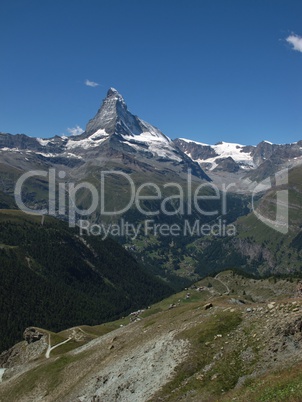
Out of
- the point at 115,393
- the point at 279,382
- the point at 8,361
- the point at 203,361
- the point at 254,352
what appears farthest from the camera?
the point at 8,361

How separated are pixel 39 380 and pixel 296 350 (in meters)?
57.6

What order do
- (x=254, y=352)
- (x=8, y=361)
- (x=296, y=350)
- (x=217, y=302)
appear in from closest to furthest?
(x=296, y=350)
(x=254, y=352)
(x=217, y=302)
(x=8, y=361)

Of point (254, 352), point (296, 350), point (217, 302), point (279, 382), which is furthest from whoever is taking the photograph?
point (217, 302)

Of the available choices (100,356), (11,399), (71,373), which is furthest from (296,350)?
(11,399)

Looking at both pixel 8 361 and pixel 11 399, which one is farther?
pixel 8 361

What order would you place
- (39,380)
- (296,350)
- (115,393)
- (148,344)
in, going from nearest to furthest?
(296,350), (115,393), (148,344), (39,380)

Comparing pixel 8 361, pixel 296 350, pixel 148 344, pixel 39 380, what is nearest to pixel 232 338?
pixel 296 350

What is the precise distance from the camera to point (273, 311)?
2104 inches

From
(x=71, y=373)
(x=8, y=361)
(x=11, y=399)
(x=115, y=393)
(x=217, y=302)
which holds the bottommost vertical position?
(x=8, y=361)

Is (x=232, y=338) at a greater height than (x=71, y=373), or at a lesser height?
greater

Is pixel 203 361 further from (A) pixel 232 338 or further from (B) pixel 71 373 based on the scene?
(B) pixel 71 373

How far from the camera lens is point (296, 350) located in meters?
45.4

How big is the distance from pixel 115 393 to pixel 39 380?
32040 millimetres

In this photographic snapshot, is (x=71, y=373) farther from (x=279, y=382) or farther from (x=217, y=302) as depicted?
(x=279, y=382)
